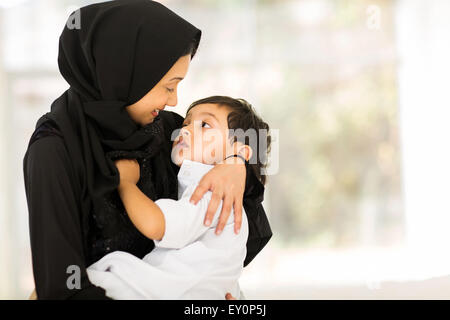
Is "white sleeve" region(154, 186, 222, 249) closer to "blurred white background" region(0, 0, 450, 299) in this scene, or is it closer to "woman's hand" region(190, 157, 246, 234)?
"woman's hand" region(190, 157, 246, 234)

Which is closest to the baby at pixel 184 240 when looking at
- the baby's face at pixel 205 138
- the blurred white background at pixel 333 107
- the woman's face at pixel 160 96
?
the baby's face at pixel 205 138

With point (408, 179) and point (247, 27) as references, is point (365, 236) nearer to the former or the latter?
point (408, 179)

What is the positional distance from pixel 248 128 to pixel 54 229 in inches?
24.8

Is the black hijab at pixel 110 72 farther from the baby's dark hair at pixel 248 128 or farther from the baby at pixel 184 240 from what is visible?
the baby's dark hair at pixel 248 128

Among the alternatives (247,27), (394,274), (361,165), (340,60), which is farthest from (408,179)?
(247,27)

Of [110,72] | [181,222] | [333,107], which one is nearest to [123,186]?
[181,222]

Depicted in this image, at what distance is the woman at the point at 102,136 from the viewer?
1214 mm

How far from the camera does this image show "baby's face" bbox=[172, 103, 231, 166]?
1.49 meters

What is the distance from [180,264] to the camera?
128 centimetres

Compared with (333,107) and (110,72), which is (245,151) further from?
(333,107)

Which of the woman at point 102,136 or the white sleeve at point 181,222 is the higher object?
the woman at point 102,136

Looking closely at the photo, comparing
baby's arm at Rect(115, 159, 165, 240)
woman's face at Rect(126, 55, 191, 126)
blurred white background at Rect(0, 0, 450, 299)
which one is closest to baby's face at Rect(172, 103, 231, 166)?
woman's face at Rect(126, 55, 191, 126)

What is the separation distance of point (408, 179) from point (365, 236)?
68 centimetres

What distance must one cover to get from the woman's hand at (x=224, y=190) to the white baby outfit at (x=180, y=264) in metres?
0.02
